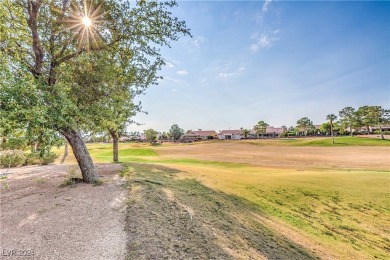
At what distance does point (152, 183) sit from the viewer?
10.9 metres

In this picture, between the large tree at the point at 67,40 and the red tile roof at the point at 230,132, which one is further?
the red tile roof at the point at 230,132

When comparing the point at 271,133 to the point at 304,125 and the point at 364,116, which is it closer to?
the point at 304,125

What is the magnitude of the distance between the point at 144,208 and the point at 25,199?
559 cm

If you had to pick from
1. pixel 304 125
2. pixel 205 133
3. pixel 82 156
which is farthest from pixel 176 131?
pixel 82 156

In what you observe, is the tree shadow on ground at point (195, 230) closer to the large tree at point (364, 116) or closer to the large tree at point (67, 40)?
the large tree at point (67, 40)

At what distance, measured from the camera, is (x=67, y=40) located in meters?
10.4

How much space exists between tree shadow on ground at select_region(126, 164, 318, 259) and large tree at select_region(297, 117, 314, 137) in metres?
125

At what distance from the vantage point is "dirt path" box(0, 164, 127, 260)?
512cm

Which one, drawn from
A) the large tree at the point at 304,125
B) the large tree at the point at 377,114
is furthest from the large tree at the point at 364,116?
the large tree at the point at 304,125

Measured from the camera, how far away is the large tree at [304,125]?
118 m

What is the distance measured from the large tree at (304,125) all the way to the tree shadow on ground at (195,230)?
125025 mm

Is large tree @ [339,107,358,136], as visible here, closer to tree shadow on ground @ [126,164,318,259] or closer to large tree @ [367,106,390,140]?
large tree @ [367,106,390,140]

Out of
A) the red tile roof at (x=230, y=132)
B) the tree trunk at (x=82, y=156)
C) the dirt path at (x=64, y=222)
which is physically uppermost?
the red tile roof at (x=230, y=132)

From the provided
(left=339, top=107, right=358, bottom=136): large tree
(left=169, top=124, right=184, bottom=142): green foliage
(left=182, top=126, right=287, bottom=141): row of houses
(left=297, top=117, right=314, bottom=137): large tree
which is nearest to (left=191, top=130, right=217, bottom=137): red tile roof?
(left=182, top=126, right=287, bottom=141): row of houses
